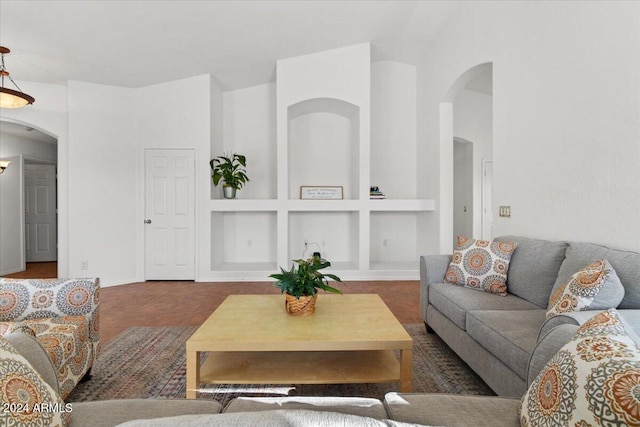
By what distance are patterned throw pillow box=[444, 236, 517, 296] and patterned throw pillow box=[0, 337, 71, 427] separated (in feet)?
8.05

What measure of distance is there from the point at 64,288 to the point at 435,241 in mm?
4419

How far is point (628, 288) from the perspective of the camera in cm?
161

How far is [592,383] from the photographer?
74cm

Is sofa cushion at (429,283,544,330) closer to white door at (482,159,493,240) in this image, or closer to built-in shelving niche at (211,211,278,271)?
built-in shelving niche at (211,211,278,271)

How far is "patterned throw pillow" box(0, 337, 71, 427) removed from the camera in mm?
767

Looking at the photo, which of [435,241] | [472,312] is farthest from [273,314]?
[435,241]

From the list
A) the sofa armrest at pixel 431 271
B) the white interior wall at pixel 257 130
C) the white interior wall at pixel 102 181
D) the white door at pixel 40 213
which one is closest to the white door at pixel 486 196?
the white interior wall at pixel 257 130

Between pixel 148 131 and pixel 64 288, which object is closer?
pixel 64 288

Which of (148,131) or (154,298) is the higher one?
(148,131)

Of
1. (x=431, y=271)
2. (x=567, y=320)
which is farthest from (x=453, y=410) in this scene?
(x=431, y=271)

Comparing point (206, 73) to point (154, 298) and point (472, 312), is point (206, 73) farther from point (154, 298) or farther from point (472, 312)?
point (472, 312)

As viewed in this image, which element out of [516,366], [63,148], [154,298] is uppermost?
[63,148]

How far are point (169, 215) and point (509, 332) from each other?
4588mm

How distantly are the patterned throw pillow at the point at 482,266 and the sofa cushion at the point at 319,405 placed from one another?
183cm
